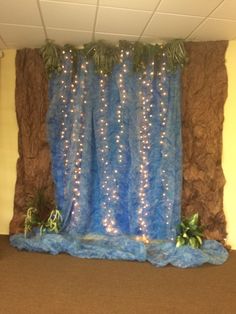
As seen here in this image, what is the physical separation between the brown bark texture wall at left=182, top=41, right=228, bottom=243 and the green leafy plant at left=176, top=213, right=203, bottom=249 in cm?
11

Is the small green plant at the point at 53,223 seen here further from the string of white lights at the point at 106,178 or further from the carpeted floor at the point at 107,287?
the string of white lights at the point at 106,178

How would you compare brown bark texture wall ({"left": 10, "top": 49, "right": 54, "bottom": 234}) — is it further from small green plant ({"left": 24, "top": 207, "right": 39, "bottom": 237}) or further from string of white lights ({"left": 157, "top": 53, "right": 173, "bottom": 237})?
string of white lights ({"left": 157, "top": 53, "right": 173, "bottom": 237})

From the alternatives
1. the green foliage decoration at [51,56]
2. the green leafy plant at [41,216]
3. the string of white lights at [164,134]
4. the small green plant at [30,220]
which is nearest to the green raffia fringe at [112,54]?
the green foliage decoration at [51,56]

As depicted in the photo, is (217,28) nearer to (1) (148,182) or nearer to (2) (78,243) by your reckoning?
(1) (148,182)

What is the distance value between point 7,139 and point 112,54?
1.41 m

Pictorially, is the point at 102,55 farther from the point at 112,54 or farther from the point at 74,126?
the point at 74,126

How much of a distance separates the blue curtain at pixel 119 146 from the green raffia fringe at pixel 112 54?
60 mm

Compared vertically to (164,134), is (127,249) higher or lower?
lower

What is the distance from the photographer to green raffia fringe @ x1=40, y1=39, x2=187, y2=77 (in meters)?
2.87

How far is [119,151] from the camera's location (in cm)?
298

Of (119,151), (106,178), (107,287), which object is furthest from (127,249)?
(119,151)

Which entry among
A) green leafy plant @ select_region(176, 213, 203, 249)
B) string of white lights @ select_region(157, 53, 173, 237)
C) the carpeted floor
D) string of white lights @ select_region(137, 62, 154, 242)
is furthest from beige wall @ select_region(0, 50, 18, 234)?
green leafy plant @ select_region(176, 213, 203, 249)

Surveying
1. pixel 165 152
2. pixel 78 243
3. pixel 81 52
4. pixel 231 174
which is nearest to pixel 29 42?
pixel 81 52

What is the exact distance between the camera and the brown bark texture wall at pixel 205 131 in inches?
115
